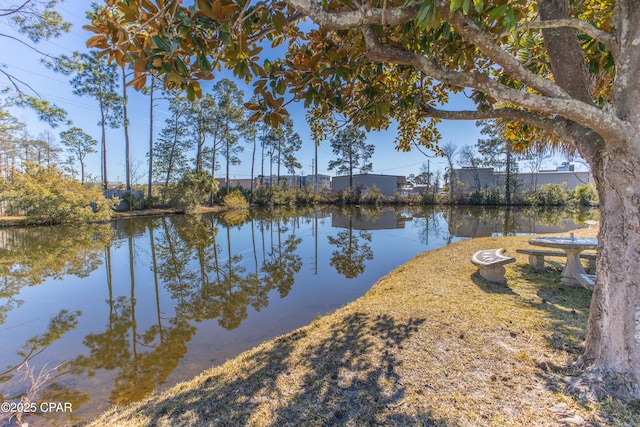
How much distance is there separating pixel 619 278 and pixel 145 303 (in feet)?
18.9

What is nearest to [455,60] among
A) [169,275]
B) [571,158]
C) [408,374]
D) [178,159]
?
[408,374]

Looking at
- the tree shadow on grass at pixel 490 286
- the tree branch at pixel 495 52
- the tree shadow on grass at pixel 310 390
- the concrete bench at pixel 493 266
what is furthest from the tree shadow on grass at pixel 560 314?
the tree branch at pixel 495 52

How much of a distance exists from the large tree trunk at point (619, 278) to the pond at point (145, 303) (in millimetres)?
3025

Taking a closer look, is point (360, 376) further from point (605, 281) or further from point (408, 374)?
point (605, 281)

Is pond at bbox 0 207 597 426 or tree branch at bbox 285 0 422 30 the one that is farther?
pond at bbox 0 207 597 426

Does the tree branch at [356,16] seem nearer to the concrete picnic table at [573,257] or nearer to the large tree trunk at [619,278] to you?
the large tree trunk at [619,278]

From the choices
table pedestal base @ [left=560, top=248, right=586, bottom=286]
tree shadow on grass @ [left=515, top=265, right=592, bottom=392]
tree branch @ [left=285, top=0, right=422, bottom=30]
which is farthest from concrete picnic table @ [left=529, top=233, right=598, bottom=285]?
tree branch @ [left=285, top=0, right=422, bottom=30]

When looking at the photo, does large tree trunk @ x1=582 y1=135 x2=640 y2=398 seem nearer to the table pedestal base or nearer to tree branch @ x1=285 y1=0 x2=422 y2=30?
tree branch @ x1=285 y1=0 x2=422 y2=30

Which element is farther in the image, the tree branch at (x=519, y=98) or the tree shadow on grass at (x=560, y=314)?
the tree shadow on grass at (x=560, y=314)

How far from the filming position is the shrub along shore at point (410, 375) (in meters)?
1.60

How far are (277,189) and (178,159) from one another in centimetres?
990

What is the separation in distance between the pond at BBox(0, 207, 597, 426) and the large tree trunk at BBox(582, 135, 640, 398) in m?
3.03

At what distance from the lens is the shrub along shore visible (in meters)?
1.60

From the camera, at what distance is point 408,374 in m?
2.00
